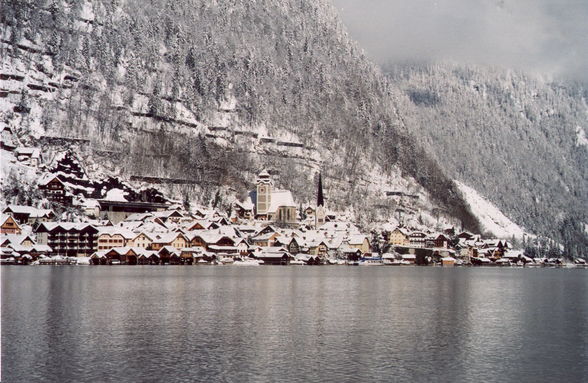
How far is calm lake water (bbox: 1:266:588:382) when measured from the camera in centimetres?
3472

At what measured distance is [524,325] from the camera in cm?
5212

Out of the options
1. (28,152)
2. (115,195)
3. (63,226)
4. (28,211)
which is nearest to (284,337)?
(63,226)

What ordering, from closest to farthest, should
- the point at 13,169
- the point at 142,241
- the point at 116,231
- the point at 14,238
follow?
the point at 14,238 → the point at 116,231 → the point at 142,241 → the point at 13,169

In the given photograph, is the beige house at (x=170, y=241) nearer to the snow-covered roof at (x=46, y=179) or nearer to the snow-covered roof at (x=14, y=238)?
the snow-covered roof at (x=46, y=179)

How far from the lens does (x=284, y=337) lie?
145 feet

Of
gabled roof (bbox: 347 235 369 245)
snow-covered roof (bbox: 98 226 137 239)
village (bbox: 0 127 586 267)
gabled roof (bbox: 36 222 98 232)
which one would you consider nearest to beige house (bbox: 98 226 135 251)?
snow-covered roof (bbox: 98 226 137 239)

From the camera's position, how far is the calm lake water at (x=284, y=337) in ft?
114

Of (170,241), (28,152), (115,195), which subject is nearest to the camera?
(170,241)

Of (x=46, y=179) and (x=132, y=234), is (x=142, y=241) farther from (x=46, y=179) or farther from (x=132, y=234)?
(x=46, y=179)

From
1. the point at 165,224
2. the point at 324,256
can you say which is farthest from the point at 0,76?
the point at 324,256

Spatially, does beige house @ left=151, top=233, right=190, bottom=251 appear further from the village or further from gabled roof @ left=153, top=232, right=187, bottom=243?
the village

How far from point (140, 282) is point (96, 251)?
6948 centimetres

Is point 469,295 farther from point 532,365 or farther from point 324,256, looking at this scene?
point 324,256

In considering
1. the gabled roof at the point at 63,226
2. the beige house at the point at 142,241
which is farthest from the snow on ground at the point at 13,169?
the beige house at the point at 142,241
